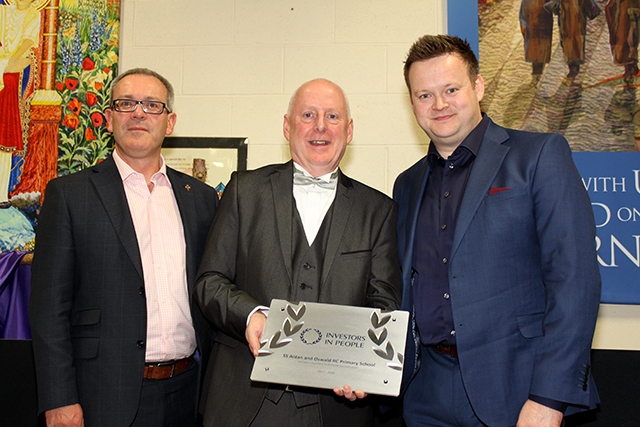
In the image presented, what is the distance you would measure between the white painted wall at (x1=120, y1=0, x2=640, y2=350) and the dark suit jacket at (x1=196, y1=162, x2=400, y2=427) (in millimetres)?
1159

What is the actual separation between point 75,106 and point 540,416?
295 cm

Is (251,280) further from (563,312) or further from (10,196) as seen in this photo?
(10,196)

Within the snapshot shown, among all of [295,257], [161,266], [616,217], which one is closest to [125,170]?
[161,266]

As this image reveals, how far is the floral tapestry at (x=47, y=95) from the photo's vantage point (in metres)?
3.24

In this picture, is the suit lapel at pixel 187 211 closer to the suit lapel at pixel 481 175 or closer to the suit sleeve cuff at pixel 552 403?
the suit lapel at pixel 481 175

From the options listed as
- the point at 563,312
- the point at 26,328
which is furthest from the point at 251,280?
the point at 26,328

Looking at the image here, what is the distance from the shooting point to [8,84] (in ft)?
10.8

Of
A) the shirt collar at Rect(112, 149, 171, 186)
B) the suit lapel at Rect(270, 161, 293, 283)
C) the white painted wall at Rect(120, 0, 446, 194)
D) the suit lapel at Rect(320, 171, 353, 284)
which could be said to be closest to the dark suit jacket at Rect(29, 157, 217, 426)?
the shirt collar at Rect(112, 149, 171, 186)

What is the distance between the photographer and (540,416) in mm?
1683

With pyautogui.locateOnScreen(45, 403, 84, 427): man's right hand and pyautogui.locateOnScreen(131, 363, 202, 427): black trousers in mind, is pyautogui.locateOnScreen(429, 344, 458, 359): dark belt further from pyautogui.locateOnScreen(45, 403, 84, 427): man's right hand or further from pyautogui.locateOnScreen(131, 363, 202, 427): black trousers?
pyautogui.locateOnScreen(45, 403, 84, 427): man's right hand

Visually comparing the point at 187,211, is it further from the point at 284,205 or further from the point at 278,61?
the point at 278,61

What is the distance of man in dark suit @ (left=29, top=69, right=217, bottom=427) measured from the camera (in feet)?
6.78

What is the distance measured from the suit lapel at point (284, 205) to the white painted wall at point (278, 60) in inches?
45.1

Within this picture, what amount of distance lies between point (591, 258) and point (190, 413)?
167 cm
